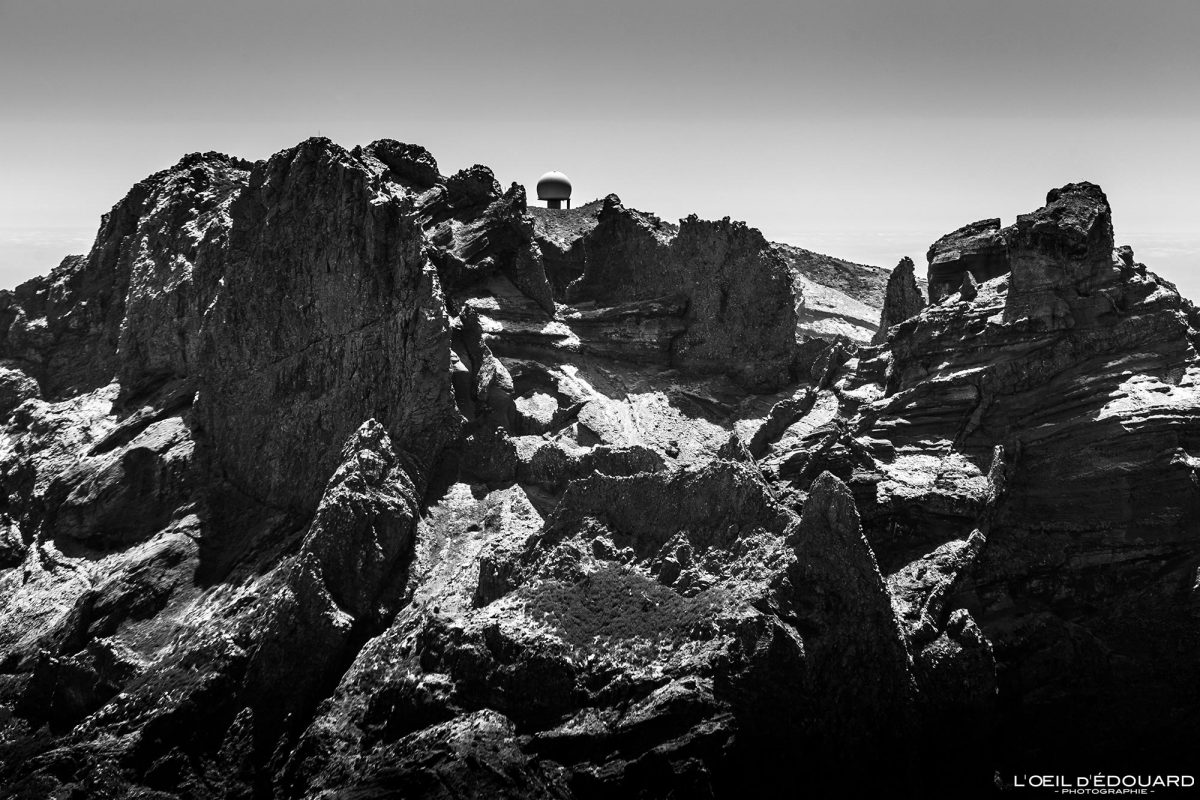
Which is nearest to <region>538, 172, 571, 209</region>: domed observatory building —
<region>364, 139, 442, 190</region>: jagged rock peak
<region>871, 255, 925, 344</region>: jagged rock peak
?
<region>364, 139, 442, 190</region>: jagged rock peak

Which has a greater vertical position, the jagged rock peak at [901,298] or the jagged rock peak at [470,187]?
the jagged rock peak at [470,187]

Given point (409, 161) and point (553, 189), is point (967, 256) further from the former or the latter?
point (553, 189)

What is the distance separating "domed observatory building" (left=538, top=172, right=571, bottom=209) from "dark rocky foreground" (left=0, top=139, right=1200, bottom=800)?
2590 centimetres

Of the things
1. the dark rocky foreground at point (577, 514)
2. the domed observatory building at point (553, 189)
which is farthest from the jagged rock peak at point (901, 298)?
the domed observatory building at point (553, 189)

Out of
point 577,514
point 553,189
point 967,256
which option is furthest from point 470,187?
point 577,514

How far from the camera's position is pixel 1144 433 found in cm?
7888

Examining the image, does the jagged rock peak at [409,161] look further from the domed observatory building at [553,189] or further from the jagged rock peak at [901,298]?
the jagged rock peak at [901,298]

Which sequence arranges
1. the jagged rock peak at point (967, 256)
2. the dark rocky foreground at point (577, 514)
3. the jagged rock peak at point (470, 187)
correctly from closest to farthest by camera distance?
the dark rocky foreground at point (577, 514) → the jagged rock peak at point (967, 256) → the jagged rock peak at point (470, 187)

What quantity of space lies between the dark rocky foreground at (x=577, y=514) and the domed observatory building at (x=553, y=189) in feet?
85.0

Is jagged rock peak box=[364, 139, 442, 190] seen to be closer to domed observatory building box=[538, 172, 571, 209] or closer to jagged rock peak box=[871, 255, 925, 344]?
domed observatory building box=[538, 172, 571, 209]

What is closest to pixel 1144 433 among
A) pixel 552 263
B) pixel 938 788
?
pixel 938 788

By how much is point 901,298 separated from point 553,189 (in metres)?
46.1

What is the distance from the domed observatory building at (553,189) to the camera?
13775 cm

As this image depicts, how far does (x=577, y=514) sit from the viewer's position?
3068 inches
